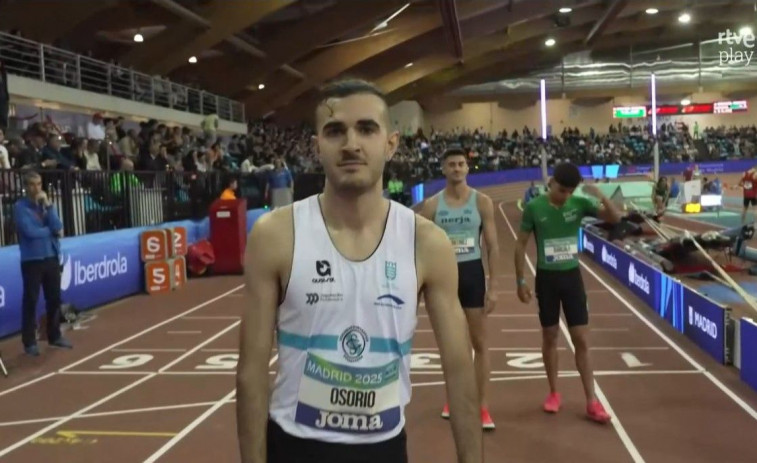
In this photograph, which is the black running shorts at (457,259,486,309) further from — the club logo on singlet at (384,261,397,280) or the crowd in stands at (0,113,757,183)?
the club logo on singlet at (384,261,397,280)

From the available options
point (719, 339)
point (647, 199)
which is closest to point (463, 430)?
point (719, 339)

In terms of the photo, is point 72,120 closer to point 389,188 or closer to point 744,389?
point 389,188

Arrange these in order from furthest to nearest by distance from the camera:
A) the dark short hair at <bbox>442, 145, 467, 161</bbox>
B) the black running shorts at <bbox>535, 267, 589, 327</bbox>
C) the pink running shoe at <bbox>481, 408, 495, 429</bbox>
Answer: the black running shorts at <bbox>535, 267, 589, 327</bbox>
the dark short hair at <bbox>442, 145, 467, 161</bbox>
the pink running shoe at <bbox>481, 408, 495, 429</bbox>

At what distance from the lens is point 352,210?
2.24 meters

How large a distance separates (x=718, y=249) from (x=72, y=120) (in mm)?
15653

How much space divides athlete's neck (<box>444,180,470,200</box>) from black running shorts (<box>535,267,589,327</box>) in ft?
2.90

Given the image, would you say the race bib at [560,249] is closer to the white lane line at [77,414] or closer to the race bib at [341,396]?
the white lane line at [77,414]

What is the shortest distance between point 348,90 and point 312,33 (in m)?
30.0

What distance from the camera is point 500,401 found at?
7031mm

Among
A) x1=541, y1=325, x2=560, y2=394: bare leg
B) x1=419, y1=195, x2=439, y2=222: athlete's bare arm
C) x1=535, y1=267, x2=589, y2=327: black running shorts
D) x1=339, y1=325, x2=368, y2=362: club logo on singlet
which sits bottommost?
x1=541, y1=325, x2=560, y2=394: bare leg

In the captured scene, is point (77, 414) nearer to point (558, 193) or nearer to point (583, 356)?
point (583, 356)

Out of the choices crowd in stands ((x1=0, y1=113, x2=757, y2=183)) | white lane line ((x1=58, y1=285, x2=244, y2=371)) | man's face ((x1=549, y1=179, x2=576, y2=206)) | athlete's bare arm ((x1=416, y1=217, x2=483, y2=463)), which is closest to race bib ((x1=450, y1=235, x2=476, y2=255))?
man's face ((x1=549, y1=179, x2=576, y2=206))

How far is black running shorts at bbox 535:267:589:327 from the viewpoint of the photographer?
640cm

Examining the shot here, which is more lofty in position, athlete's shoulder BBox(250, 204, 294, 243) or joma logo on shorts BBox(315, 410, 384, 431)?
athlete's shoulder BBox(250, 204, 294, 243)
